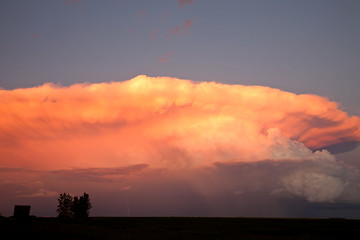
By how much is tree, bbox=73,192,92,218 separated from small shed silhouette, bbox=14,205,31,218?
212ft

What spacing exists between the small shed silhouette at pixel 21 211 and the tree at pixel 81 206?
212 feet

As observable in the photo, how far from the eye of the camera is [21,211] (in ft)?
409

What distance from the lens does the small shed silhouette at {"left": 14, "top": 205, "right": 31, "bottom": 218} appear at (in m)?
123

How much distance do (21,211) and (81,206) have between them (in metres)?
66.7
